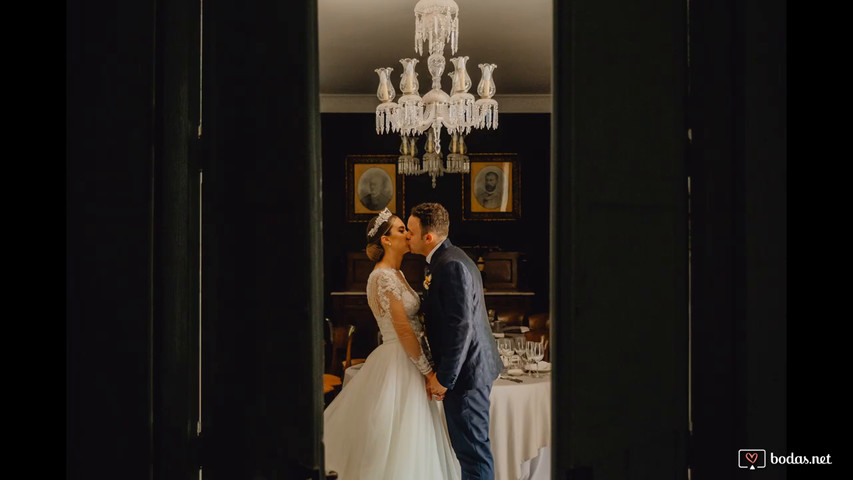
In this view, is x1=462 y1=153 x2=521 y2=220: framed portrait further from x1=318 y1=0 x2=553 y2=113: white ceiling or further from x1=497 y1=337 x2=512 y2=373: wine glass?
x1=497 y1=337 x2=512 y2=373: wine glass

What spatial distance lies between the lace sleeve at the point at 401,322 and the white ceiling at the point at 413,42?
188cm

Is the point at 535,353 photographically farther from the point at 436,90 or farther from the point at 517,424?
A: the point at 436,90

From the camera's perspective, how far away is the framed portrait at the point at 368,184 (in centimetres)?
732

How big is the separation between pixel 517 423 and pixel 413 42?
11.2 ft

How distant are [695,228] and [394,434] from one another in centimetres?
212

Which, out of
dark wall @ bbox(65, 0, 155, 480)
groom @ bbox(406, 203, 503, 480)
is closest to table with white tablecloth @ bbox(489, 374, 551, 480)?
groom @ bbox(406, 203, 503, 480)

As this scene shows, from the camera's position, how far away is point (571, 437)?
150cm

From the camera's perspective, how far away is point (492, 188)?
7328 mm

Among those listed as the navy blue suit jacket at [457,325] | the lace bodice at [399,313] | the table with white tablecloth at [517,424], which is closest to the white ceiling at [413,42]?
the navy blue suit jacket at [457,325]

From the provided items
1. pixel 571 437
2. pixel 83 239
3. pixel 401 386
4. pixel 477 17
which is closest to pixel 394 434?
pixel 401 386

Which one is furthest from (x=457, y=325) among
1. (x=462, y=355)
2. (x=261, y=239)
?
(x=261, y=239)

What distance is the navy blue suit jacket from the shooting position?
→ 2904mm

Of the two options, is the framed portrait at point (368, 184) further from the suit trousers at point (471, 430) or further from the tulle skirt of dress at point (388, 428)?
the suit trousers at point (471, 430)

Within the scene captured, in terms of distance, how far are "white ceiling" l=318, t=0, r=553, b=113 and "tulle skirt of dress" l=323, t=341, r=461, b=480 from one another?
7.60ft
